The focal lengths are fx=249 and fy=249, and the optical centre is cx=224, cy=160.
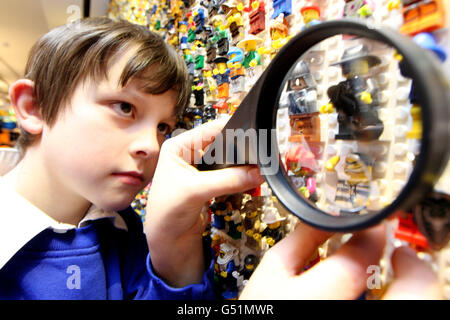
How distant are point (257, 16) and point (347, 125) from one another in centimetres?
25

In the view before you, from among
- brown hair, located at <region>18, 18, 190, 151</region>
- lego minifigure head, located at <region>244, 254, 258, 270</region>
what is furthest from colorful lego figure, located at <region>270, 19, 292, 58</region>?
lego minifigure head, located at <region>244, 254, 258, 270</region>

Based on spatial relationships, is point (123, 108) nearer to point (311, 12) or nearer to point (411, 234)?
point (311, 12)

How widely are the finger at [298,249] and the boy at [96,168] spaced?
154 millimetres

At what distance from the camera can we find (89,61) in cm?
46

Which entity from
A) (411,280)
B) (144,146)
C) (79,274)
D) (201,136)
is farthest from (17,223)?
(411,280)

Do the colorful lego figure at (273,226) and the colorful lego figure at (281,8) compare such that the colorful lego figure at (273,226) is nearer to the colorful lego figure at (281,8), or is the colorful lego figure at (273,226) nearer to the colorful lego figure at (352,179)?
the colorful lego figure at (352,179)

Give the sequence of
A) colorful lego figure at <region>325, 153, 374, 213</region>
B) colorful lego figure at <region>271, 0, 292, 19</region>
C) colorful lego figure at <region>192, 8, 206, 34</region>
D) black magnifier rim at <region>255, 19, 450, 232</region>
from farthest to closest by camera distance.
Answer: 1. colorful lego figure at <region>192, 8, 206, 34</region>
2. colorful lego figure at <region>271, 0, 292, 19</region>
3. colorful lego figure at <region>325, 153, 374, 213</region>
4. black magnifier rim at <region>255, 19, 450, 232</region>

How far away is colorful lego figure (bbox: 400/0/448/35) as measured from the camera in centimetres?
21

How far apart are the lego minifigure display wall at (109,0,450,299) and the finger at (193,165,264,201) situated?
0.06m

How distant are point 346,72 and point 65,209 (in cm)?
58

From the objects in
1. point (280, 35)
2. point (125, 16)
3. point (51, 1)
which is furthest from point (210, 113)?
point (51, 1)

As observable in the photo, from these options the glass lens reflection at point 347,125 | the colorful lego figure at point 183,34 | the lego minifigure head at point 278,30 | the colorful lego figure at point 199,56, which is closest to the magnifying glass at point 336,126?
the glass lens reflection at point 347,125

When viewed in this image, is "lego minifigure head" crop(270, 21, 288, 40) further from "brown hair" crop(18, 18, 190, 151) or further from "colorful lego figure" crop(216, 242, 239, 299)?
"colorful lego figure" crop(216, 242, 239, 299)
